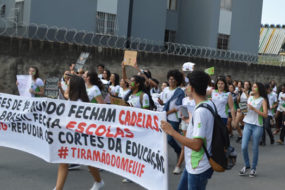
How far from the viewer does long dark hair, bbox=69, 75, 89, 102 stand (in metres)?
6.18

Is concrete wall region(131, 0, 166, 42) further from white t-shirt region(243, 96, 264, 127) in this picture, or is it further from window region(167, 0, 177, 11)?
white t-shirt region(243, 96, 264, 127)

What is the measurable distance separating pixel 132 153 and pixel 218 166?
4.94 ft

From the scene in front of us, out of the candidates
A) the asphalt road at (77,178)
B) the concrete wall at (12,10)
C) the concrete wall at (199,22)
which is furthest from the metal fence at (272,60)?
the asphalt road at (77,178)

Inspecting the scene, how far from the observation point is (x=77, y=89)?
6.25 m

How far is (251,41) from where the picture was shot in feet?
99.9

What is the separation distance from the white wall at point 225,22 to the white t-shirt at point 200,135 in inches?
976

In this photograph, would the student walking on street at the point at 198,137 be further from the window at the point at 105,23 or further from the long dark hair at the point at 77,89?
the window at the point at 105,23

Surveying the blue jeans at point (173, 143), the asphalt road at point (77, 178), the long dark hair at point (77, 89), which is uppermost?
A: the long dark hair at point (77, 89)

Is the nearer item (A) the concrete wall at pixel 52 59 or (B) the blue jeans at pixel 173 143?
(B) the blue jeans at pixel 173 143

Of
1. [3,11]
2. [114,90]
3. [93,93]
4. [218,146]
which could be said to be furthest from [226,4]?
[218,146]

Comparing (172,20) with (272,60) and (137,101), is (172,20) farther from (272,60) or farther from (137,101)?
(137,101)

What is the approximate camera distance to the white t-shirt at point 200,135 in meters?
4.24

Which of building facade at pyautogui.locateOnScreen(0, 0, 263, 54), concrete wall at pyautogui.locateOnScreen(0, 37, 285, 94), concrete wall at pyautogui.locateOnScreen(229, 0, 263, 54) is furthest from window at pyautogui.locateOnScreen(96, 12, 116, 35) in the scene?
concrete wall at pyautogui.locateOnScreen(229, 0, 263, 54)

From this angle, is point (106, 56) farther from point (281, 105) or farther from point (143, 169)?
point (143, 169)
